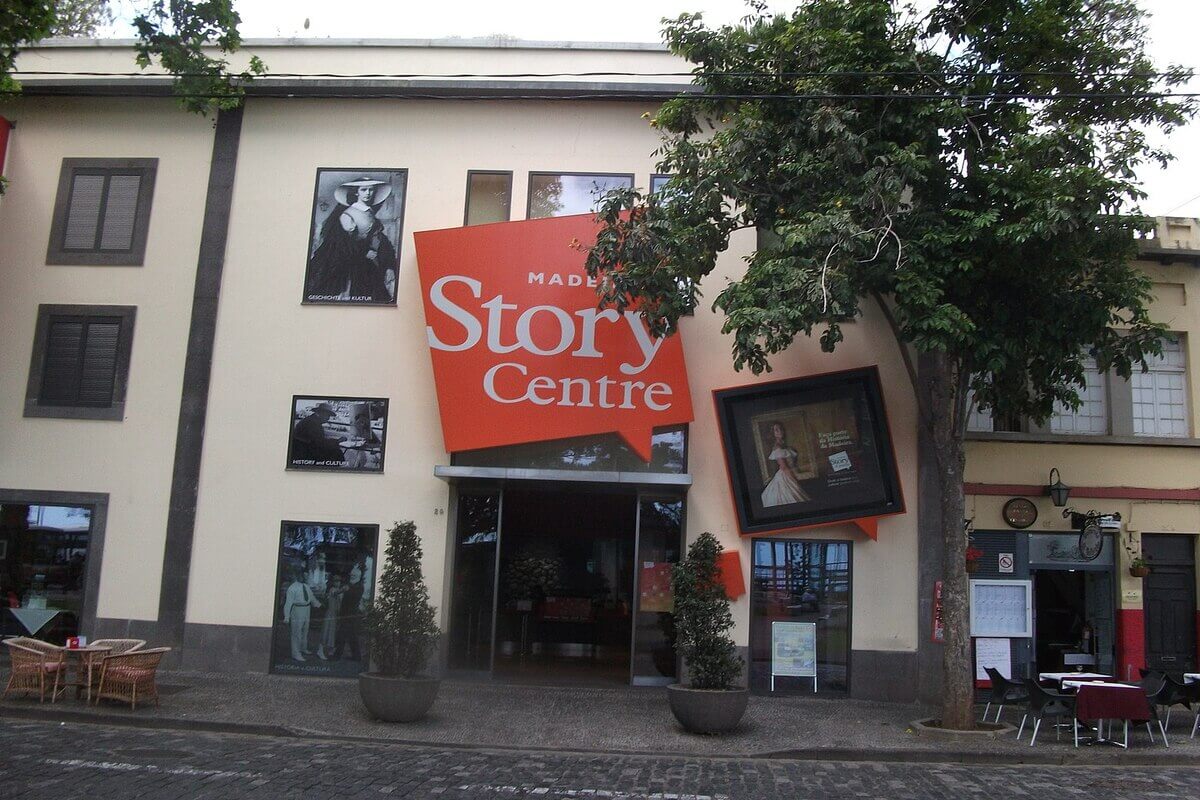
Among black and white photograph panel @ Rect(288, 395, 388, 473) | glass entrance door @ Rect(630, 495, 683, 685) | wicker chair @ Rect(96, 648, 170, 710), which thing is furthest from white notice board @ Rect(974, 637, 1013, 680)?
wicker chair @ Rect(96, 648, 170, 710)

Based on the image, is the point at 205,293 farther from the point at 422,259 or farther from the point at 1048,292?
the point at 1048,292

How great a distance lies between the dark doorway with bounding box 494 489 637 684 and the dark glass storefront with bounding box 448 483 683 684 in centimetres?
2

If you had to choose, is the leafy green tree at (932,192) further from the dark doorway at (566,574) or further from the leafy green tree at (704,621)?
the dark doorway at (566,574)

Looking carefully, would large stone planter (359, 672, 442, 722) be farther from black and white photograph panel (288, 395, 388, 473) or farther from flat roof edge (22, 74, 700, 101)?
flat roof edge (22, 74, 700, 101)

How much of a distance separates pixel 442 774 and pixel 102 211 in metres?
11.7

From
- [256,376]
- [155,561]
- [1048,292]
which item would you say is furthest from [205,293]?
[1048,292]

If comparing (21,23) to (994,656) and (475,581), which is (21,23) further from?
(994,656)

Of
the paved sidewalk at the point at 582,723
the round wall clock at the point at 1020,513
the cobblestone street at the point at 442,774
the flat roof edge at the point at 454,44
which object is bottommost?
the cobblestone street at the point at 442,774

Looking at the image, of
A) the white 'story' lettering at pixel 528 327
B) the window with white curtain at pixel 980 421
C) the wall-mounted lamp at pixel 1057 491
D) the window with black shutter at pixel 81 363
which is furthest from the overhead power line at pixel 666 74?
the wall-mounted lamp at pixel 1057 491

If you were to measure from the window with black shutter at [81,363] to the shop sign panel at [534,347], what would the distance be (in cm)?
519

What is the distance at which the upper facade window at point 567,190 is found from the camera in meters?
15.8

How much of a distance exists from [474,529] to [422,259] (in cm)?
427

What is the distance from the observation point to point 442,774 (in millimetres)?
9703

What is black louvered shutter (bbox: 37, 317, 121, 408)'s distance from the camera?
625 inches
